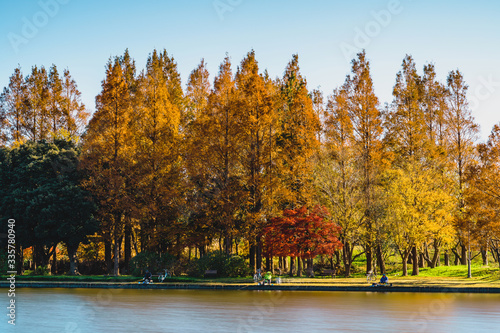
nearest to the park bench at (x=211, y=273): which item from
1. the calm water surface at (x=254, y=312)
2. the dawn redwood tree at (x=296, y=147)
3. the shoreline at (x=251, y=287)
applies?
the shoreline at (x=251, y=287)

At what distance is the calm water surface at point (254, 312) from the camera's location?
1716 centimetres

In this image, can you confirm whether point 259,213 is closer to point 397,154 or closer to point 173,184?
point 173,184

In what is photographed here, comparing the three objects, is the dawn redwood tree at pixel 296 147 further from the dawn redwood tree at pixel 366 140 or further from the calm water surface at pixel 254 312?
the calm water surface at pixel 254 312

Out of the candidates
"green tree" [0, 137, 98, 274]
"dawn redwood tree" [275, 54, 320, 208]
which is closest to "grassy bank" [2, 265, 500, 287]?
"green tree" [0, 137, 98, 274]

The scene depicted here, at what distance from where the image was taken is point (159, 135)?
41.3 m

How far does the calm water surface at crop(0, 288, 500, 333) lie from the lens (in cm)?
1716

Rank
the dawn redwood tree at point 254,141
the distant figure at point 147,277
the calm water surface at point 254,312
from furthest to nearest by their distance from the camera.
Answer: the dawn redwood tree at point 254,141
the distant figure at point 147,277
the calm water surface at point 254,312

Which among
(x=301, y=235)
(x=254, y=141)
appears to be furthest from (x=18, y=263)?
(x=301, y=235)

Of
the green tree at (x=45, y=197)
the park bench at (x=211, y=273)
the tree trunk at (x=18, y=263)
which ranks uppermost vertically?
the green tree at (x=45, y=197)

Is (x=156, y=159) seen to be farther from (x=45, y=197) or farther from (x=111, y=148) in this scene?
(x=45, y=197)

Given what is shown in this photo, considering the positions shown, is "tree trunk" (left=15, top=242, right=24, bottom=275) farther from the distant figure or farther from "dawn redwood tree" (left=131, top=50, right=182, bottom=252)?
the distant figure

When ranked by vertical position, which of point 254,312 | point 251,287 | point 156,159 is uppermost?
point 156,159

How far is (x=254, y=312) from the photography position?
20438 mm

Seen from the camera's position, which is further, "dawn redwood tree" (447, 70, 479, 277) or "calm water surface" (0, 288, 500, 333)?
"dawn redwood tree" (447, 70, 479, 277)
